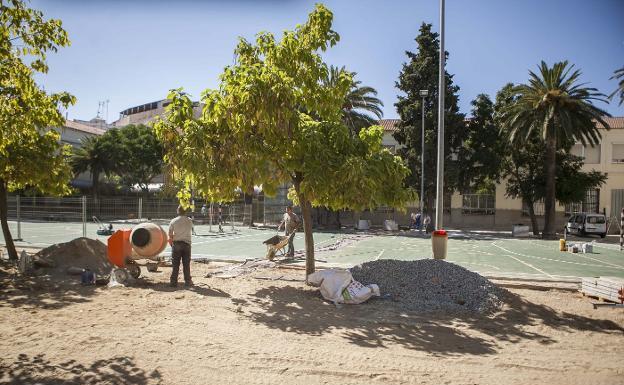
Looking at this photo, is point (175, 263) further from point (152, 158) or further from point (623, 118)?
point (623, 118)

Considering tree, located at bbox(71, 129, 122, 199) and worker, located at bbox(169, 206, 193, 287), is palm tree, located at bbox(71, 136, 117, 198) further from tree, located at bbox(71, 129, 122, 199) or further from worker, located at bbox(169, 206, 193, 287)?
worker, located at bbox(169, 206, 193, 287)

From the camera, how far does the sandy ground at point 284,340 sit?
15.5ft

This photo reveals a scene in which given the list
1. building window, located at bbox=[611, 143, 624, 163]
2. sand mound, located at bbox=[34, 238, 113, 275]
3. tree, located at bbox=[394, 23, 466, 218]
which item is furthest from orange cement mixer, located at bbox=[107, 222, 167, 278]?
building window, located at bbox=[611, 143, 624, 163]

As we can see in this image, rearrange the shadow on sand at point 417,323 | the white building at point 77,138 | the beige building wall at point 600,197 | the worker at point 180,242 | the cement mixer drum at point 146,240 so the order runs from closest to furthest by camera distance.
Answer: the shadow on sand at point 417,323
the worker at point 180,242
the cement mixer drum at point 146,240
the beige building wall at point 600,197
the white building at point 77,138

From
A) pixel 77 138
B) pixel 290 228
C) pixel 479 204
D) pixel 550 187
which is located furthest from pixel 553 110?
pixel 77 138

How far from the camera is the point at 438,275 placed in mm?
8758

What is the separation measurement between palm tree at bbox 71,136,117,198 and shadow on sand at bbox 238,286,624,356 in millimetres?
37978

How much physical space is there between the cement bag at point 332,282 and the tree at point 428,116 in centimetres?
2520

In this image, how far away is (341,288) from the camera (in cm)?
798

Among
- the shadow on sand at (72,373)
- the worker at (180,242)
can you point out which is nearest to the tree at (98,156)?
the worker at (180,242)

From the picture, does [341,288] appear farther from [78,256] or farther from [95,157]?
[95,157]

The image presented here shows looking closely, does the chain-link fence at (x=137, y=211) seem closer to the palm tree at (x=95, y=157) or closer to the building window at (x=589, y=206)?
the palm tree at (x=95, y=157)

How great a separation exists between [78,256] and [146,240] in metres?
2.06

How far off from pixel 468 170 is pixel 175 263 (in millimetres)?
28945
